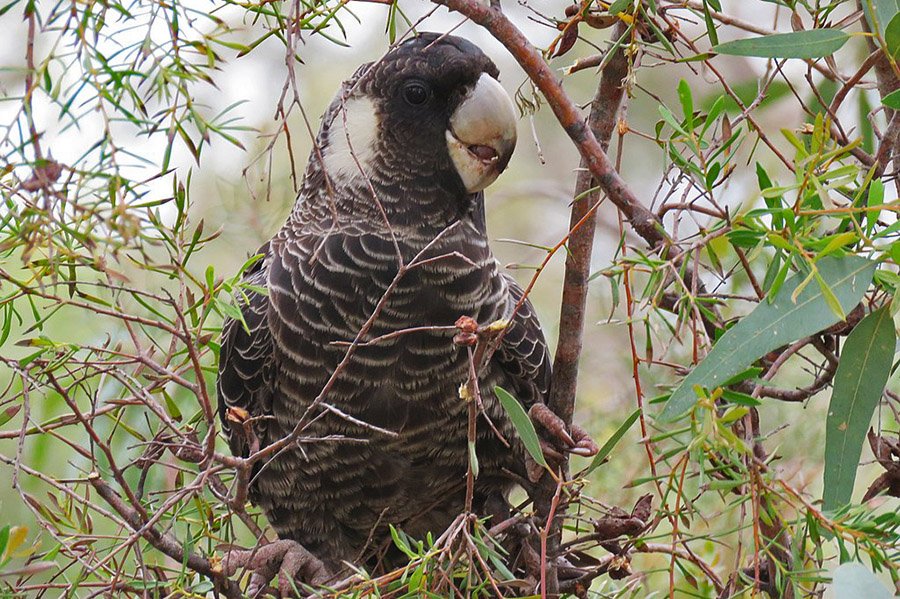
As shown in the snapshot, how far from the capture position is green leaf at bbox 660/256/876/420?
3.05 feet

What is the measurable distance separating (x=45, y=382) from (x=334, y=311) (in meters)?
0.57

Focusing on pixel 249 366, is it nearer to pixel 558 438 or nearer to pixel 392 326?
pixel 392 326

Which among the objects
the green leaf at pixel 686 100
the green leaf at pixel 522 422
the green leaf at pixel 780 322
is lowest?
the green leaf at pixel 522 422

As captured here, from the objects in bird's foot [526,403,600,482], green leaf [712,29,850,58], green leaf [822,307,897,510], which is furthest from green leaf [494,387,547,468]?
green leaf [712,29,850,58]

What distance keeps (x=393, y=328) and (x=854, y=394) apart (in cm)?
83

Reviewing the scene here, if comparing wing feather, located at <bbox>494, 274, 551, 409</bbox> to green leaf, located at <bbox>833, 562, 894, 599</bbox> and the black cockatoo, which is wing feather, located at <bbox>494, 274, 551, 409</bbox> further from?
green leaf, located at <bbox>833, 562, 894, 599</bbox>

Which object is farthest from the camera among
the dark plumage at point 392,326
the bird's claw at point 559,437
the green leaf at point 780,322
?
the dark plumage at point 392,326

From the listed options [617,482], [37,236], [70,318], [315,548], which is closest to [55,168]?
[37,236]

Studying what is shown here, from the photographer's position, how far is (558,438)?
1.35 metres

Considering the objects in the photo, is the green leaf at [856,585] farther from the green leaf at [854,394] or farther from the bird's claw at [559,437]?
the bird's claw at [559,437]

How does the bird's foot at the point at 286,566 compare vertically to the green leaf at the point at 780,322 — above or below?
below

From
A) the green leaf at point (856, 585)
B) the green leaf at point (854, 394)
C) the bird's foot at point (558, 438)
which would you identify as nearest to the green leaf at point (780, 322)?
the green leaf at point (854, 394)

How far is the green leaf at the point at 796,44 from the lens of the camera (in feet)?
3.37

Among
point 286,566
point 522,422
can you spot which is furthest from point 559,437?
point 286,566
